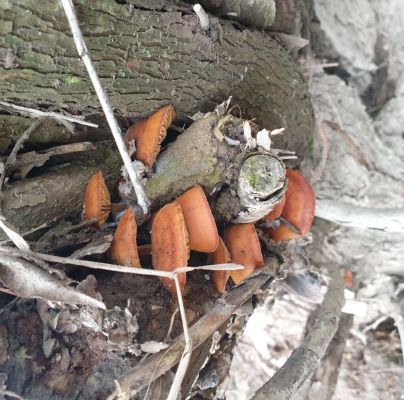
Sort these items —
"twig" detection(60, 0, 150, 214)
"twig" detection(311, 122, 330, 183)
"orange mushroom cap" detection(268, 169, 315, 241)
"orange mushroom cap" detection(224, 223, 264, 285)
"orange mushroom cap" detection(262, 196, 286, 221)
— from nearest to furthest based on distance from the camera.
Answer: "twig" detection(60, 0, 150, 214)
"orange mushroom cap" detection(224, 223, 264, 285)
"orange mushroom cap" detection(262, 196, 286, 221)
"orange mushroom cap" detection(268, 169, 315, 241)
"twig" detection(311, 122, 330, 183)

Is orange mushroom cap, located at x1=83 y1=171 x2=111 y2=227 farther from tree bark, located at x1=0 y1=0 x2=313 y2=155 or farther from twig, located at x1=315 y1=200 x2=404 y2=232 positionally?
twig, located at x1=315 y1=200 x2=404 y2=232

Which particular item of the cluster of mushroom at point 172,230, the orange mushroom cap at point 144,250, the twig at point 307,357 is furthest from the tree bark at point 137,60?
the twig at point 307,357

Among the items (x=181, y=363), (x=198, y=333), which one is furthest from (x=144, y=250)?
(x=181, y=363)

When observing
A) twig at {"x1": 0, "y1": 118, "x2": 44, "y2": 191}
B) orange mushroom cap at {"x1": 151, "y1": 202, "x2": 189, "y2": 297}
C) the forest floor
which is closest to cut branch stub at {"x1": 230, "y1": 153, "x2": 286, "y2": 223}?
orange mushroom cap at {"x1": 151, "y1": 202, "x2": 189, "y2": 297}

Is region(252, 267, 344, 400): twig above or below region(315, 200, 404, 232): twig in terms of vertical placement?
below

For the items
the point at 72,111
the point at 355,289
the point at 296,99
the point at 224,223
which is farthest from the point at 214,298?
the point at 355,289

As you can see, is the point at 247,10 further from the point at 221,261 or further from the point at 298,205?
the point at 221,261

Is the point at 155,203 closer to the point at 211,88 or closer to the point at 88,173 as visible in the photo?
the point at 88,173
